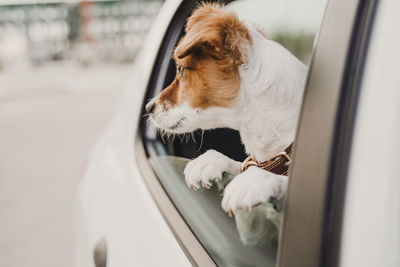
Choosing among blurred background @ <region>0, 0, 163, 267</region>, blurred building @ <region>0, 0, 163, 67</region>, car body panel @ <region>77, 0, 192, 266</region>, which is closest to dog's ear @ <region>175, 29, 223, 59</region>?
car body panel @ <region>77, 0, 192, 266</region>

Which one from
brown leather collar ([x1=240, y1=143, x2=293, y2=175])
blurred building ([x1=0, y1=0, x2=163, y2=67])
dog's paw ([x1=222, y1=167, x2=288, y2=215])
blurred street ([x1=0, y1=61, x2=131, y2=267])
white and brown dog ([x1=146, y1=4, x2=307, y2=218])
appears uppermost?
white and brown dog ([x1=146, y1=4, x2=307, y2=218])

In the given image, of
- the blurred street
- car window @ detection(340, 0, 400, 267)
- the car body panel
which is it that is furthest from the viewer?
the blurred street

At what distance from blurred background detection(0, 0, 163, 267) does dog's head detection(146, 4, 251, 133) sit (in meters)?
1.97

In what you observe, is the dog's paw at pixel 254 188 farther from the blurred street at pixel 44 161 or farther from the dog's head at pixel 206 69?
the blurred street at pixel 44 161

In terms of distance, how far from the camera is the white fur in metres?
0.79

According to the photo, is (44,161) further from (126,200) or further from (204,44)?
(204,44)

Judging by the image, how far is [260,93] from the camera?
84cm

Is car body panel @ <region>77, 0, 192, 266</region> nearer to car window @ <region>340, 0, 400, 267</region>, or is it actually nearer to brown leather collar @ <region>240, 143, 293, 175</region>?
brown leather collar @ <region>240, 143, 293, 175</region>

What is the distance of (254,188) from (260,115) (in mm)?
154

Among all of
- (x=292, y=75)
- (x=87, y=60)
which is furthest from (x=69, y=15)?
(x=292, y=75)

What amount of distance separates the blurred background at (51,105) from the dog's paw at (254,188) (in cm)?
220

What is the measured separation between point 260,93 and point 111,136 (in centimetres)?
127

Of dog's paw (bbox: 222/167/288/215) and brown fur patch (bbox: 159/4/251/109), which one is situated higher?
brown fur patch (bbox: 159/4/251/109)

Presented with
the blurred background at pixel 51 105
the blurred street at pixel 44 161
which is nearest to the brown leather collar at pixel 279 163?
the blurred background at pixel 51 105
